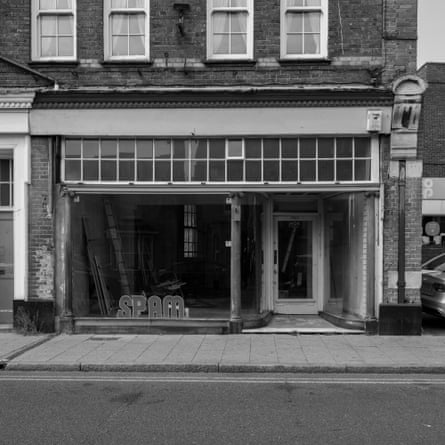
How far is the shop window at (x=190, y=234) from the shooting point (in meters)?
10.5

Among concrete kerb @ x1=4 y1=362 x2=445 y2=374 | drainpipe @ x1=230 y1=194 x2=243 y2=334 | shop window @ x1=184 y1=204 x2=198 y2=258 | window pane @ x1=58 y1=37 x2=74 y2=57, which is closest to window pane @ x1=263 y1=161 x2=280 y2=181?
drainpipe @ x1=230 y1=194 x2=243 y2=334

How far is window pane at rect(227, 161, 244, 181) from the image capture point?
33.5 ft

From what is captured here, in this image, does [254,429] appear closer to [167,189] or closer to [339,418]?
[339,418]

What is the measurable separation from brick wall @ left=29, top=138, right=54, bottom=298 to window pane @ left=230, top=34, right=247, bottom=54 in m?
4.06

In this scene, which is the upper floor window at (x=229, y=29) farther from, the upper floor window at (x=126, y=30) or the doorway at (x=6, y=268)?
the doorway at (x=6, y=268)

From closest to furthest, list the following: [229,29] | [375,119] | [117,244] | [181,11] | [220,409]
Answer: [220,409], [375,119], [181,11], [229,29], [117,244]

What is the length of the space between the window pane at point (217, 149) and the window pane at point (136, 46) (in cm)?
224

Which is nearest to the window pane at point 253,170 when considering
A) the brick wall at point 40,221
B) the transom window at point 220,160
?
the transom window at point 220,160

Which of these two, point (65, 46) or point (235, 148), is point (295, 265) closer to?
point (235, 148)

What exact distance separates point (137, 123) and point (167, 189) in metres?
1.38

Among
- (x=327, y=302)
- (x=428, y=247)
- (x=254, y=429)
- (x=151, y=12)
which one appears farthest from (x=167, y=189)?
(x=428, y=247)

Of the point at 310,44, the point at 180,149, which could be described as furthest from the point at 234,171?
the point at 310,44

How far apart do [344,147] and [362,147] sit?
1.13ft

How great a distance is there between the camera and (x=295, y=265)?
38.7ft
